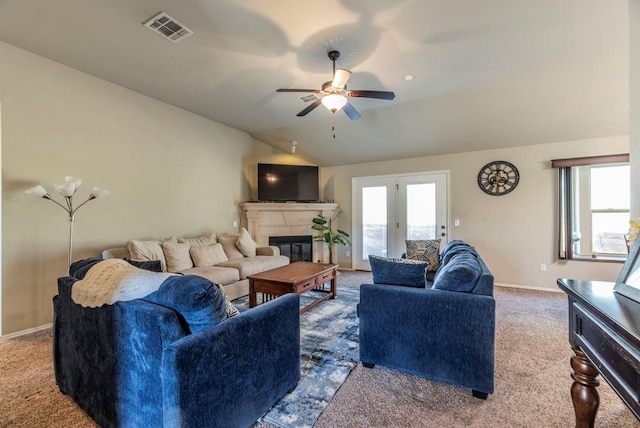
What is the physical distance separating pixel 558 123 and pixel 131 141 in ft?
20.0

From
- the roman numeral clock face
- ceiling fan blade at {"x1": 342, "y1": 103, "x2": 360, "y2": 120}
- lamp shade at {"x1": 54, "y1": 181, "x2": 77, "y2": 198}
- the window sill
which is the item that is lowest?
the window sill

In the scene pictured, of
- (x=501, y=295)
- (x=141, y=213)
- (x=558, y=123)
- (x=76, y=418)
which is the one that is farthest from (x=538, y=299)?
(x=141, y=213)

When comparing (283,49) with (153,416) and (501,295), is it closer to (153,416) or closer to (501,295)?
(153,416)

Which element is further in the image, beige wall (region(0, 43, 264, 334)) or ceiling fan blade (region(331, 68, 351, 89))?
beige wall (region(0, 43, 264, 334))

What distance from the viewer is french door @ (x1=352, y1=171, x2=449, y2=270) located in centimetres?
537

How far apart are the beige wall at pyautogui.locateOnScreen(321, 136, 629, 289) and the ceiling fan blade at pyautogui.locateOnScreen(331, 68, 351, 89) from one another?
3.43 meters

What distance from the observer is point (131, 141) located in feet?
12.8

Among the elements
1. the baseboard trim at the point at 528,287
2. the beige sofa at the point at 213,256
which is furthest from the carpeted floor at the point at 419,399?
the baseboard trim at the point at 528,287

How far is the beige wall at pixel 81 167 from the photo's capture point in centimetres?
288

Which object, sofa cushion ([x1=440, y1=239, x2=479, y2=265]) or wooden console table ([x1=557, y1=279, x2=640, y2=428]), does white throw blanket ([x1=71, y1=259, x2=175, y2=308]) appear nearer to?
wooden console table ([x1=557, y1=279, x2=640, y2=428])

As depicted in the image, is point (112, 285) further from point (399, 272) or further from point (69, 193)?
point (69, 193)

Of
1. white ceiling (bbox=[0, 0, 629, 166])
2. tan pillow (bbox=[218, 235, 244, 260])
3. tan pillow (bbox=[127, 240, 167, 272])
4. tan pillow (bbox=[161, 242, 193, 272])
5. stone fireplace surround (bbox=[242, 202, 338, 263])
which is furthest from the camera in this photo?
stone fireplace surround (bbox=[242, 202, 338, 263])

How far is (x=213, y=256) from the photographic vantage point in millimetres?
4191

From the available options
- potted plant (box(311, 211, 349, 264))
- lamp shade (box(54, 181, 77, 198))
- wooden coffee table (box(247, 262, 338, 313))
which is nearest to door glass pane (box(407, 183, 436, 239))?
potted plant (box(311, 211, 349, 264))
